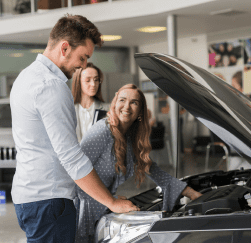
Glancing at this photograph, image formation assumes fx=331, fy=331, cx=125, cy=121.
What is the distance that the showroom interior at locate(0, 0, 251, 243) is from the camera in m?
6.05

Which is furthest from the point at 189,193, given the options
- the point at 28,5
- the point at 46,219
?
the point at 28,5

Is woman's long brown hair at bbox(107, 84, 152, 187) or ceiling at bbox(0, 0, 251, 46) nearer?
woman's long brown hair at bbox(107, 84, 152, 187)

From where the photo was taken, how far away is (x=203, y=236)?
3.24ft

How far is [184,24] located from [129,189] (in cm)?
464

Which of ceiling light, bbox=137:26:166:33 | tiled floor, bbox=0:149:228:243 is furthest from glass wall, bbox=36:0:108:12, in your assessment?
tiled floor, bbox=0:149:228:243

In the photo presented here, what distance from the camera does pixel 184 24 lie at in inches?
316

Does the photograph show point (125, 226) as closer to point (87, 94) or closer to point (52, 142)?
point (52, 142)

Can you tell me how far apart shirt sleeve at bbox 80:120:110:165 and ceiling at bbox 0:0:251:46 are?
5.15 meters

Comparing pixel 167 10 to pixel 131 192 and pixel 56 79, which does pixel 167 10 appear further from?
pixel 56 79

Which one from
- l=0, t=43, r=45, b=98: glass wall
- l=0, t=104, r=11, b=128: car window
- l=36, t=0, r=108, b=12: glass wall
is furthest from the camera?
l=0, t=43, r=45, b=98: glass wall

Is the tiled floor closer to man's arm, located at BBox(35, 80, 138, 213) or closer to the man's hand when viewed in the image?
the man's hand

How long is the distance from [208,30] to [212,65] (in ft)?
3.65

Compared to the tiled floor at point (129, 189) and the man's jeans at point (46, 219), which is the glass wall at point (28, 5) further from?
the man's jeans at point (46, 219)

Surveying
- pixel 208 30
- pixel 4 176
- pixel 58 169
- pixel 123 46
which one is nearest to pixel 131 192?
pixel 4 176
